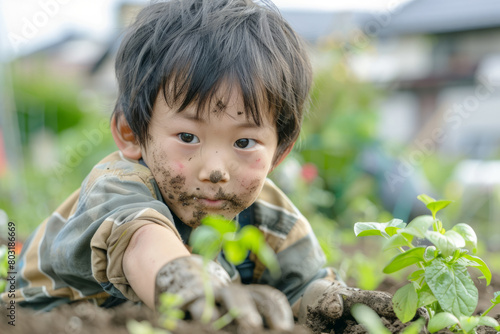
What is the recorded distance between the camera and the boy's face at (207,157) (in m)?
1.47

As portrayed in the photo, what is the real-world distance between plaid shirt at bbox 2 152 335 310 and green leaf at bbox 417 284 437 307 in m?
0.58

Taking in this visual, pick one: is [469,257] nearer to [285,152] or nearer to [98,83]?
[285,152]

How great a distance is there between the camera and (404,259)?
1301 mm

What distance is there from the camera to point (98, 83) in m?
22.9

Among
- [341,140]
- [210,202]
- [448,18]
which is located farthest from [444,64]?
[210,202]

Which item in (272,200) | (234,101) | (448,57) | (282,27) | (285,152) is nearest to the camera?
(234,101)

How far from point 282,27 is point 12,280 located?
1191mm

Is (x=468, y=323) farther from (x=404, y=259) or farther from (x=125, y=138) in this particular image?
(x=125, y=138)

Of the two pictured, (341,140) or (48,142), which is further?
(48,142)

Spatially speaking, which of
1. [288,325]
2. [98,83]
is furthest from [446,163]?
[98,83]

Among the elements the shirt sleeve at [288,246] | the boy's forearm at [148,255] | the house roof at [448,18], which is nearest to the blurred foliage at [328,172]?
the shirt sleeve at [288,246]

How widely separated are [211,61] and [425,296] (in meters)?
0.81

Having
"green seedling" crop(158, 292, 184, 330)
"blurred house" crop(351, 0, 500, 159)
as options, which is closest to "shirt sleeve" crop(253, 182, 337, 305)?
"green seedling" crop(158, 292, 184, 330)

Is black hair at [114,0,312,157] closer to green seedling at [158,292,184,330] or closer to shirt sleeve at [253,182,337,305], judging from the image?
shirt sleeve at [253,182,337,305]
